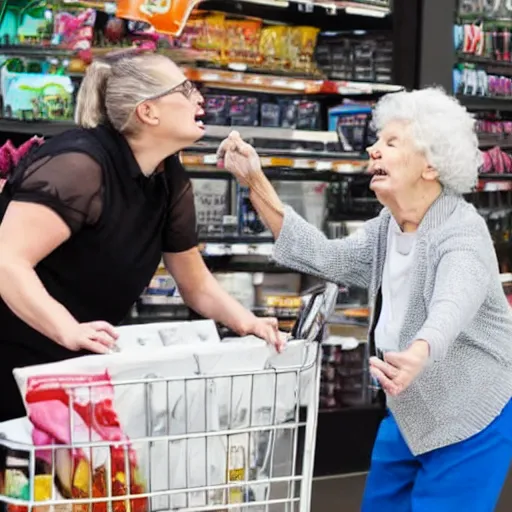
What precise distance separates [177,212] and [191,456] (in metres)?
0.71

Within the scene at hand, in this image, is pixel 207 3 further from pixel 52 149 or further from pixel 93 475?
pixel 93 475

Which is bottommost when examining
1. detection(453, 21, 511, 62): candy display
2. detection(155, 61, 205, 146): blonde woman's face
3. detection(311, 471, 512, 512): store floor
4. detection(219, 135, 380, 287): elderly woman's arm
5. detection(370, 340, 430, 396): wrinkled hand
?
detection(311, 471, 512, 512): store floor

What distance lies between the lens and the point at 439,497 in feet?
7.71

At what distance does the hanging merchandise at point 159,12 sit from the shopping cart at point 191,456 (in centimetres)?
229

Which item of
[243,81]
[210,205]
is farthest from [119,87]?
[210,205]

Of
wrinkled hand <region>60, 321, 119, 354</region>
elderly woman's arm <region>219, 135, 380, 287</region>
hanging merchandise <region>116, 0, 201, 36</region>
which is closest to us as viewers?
wrinkled hand <region>60, 321, 119, 354</region>

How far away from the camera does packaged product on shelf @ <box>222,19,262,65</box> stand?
180 inches

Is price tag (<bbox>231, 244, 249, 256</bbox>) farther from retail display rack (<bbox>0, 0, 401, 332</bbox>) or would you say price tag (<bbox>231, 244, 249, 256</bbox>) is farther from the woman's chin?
the woman's chin

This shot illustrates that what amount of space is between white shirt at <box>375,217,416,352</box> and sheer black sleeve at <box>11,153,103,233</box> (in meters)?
0.68

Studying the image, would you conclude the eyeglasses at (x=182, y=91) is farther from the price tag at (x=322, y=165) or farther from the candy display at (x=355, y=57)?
the candy display at (x=355, y=57)

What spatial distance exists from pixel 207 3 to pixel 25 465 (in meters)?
3.29

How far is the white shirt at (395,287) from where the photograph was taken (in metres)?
2.36

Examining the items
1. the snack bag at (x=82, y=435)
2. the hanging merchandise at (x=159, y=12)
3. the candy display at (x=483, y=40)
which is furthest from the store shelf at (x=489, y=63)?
the snack bag at (x=82, y=435)

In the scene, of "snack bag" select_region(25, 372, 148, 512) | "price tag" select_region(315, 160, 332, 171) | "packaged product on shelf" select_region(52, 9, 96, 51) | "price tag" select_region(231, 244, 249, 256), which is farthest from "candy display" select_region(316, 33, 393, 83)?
"snack bag" select_region(25, 372, 148, 512)
